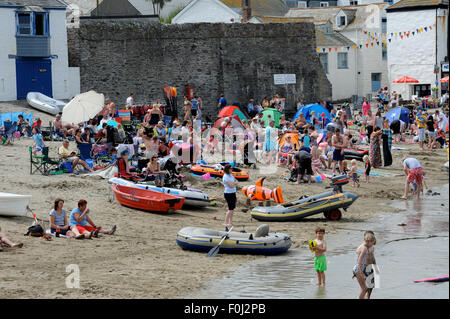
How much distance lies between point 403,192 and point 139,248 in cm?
895

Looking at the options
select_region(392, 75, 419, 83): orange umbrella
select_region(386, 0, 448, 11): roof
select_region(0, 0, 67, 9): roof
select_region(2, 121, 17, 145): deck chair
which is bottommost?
select_region(2, 121, 17, 145): deck chair

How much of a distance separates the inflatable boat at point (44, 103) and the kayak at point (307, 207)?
14.6 metres

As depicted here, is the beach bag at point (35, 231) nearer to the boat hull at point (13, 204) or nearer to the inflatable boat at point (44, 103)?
the boat hull at point (13, 204)

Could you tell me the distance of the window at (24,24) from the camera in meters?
30.9

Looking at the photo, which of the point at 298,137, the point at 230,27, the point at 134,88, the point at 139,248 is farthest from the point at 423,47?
the point at 139,248

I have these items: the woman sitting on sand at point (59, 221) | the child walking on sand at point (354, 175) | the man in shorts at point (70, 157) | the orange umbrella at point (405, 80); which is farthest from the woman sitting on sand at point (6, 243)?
the orange umbrella at point (405, 80)

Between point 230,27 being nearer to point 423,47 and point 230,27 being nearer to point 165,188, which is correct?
point 423,47

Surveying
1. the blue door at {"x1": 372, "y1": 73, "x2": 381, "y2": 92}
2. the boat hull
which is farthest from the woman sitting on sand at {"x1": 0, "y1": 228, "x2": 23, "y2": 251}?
the blue door at {"x1": 372, "y1": 73, "x2": 381, "y2": 92}

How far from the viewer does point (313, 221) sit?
1636cm

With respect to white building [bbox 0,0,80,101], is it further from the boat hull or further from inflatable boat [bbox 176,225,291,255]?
inflatable boat [bbox 176,225,291,255]

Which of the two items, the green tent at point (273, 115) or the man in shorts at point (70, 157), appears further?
the green tent at point (273, 115)

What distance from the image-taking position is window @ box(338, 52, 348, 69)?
45.4 meters

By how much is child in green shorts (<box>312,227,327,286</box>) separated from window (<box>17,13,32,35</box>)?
22.6m
